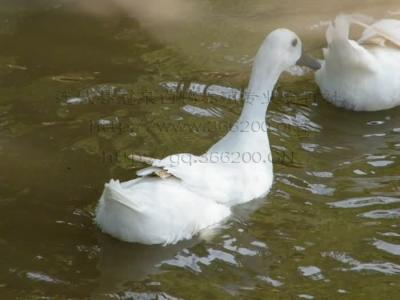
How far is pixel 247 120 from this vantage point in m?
5.29

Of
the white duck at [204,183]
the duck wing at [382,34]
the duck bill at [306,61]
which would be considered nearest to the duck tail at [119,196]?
the white duck at [204,183]

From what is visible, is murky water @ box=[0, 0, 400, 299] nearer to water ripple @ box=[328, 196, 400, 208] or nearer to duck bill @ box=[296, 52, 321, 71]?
water ripple @ box=[328, 196, 400, 208]

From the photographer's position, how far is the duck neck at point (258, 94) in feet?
17.3

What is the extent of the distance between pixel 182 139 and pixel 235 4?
2932 mm

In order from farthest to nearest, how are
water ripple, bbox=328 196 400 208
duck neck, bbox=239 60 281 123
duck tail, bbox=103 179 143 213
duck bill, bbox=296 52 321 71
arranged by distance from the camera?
duck bill, bbox=296 52 321 71 → duck neck, bbox=239 60 281 123 → water ripple, bbox=328 196 400 208 → duck tail, bbox=103 179 143 213

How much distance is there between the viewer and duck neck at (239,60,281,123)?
17.3 ft

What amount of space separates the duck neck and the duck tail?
1.22 metres

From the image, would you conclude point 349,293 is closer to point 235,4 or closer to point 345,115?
point 345,115

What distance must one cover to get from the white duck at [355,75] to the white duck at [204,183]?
607mm

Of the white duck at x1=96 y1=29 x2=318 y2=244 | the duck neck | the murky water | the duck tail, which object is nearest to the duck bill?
the white duck at x1=96 y1=29 x2=318 y2=244

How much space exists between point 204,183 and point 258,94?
79cm

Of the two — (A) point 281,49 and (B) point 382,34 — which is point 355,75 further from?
(A) point 281,49

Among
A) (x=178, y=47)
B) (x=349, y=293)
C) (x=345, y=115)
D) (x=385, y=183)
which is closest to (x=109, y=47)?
(x=178, y=47)

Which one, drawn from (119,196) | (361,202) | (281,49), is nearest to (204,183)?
(119,196)
